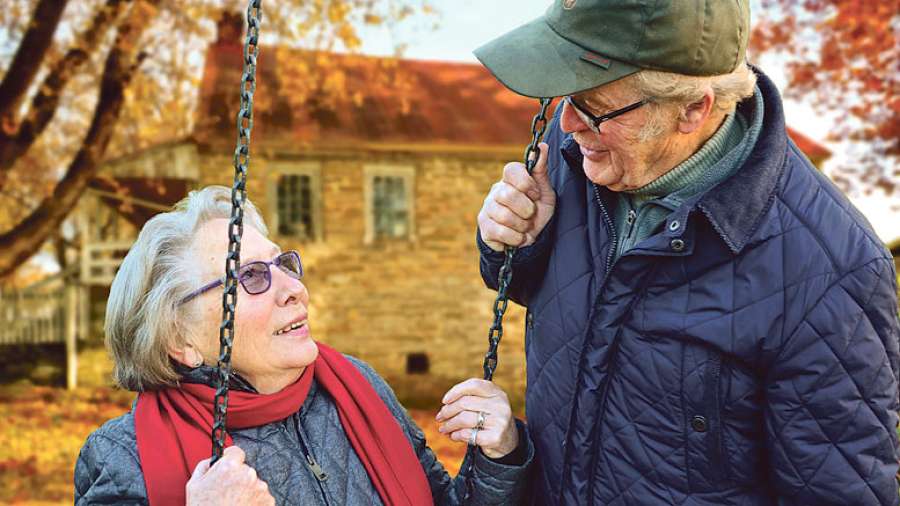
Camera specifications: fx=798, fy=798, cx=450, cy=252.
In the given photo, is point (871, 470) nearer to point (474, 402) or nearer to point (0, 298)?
point (474, 402)

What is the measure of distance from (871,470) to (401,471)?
121cm

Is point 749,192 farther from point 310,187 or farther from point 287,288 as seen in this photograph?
point 310,187

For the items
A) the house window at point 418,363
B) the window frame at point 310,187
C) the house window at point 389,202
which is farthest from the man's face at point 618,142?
the house window at point 418,363

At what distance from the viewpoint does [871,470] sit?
1.74 m

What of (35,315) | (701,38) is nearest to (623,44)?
(701,38)

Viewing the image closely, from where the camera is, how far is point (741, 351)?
1.74 m

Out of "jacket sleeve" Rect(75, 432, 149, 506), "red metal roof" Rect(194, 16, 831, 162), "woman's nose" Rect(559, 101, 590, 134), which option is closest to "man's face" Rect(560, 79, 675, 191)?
"woman's nose" Rect(559, 101, 590, 134)

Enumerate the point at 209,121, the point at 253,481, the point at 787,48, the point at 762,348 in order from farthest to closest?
the point at 209,121, the point at 787,48, the point at 253,481, the point at 762,348

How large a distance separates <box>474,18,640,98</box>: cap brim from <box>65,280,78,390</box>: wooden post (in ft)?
52.6

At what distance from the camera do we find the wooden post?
15906mm

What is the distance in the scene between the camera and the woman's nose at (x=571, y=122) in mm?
1894

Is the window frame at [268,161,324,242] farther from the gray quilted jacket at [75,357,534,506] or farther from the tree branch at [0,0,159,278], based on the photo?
the gray quilted jacket at [75,357,534,506]

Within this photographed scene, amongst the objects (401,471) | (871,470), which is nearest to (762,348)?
(871,470)

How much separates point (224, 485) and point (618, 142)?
121cm
